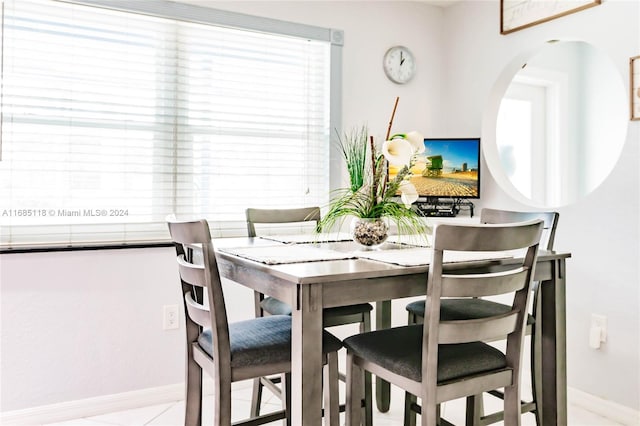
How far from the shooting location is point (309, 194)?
3154mm

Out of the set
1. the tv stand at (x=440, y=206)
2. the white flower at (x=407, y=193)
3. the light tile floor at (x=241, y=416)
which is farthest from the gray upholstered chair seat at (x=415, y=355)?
the tv stand at (x=440, y=206)

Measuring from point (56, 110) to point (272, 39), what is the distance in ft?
4.08

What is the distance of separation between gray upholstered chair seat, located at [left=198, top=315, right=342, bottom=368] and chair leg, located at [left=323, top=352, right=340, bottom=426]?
80mm

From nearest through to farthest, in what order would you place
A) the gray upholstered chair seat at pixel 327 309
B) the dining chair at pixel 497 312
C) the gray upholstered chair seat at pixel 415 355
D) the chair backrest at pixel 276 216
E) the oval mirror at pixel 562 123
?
1. the gray upholstered chair seat at pixel 415 355
2. the dining chair at pixel 497 312
3. the gray upholstered chair seat at pixel 327 309
4. the chair backrest at pixel 276 216
5. the oval mirror at pixel 562 123

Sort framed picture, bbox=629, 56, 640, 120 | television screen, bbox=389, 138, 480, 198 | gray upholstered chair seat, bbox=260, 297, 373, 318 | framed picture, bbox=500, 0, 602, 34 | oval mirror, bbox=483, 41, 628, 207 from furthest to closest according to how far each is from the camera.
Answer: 1. oval mirror, bbox=483, 41, 628, 207
2. television screen, bbox=389, 138, 480, 198
3. framed picture, bbox=500, 0, 602, 34
4. framed picture, bbox=629, 56, 640, 120
5. gray upholstered chair seat, bbox=260, 297, 373, 318

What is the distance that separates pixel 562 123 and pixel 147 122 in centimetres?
333

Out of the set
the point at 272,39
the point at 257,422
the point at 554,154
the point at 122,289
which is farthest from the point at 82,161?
the point at 554,154

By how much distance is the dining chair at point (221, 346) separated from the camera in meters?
1.56

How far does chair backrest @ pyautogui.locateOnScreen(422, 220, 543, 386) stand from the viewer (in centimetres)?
138

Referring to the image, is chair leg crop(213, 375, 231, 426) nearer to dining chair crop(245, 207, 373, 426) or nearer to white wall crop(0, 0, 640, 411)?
dining chair crop(245, 207, 373, 426)

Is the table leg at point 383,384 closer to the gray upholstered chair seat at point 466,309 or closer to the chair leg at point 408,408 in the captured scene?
the gray upholstered chair seat at point 466,309

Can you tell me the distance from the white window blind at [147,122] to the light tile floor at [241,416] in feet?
2.83

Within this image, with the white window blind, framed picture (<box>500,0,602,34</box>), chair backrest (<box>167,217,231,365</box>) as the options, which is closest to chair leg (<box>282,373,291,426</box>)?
chair backrest (<box>167,217,231,365</box>)

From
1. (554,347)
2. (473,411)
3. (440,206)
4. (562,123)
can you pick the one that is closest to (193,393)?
(473,411)
